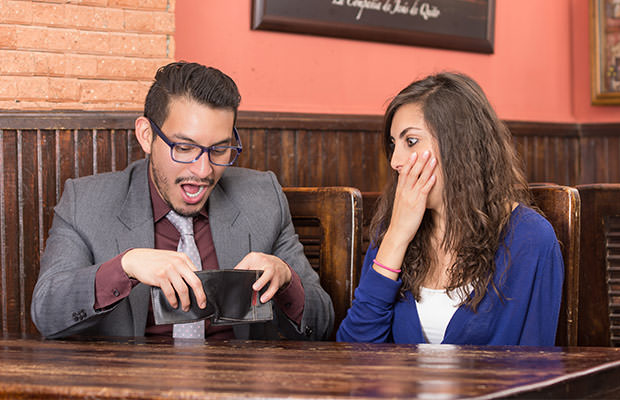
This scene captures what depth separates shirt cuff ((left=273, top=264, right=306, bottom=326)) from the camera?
168 centimetres

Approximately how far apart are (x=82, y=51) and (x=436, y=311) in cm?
141

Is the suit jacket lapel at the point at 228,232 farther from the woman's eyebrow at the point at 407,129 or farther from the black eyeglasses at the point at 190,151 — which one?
the woman's eyebrow at the point at 407,129

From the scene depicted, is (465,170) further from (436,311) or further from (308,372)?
(308,372)

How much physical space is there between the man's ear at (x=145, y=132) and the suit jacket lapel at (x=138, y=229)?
10cm

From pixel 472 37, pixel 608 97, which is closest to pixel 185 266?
pixel 472 37

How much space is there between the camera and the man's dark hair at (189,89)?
183cm

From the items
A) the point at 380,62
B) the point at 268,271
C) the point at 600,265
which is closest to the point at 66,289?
the point at 268,271

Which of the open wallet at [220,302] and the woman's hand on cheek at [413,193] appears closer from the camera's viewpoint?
the open wallet at [220,302]

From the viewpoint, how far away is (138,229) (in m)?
1.83

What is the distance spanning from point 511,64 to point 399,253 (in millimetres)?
2195

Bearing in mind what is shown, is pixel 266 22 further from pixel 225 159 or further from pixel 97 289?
pixel 97 289

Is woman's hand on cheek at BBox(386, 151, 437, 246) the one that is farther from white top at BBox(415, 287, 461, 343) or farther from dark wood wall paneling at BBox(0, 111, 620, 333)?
dark wood wall paneling at BBox(0, 111, 620, 333)

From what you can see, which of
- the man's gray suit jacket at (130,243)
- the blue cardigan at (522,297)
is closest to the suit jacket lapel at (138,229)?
the man's gray suit jacket at (130,243)

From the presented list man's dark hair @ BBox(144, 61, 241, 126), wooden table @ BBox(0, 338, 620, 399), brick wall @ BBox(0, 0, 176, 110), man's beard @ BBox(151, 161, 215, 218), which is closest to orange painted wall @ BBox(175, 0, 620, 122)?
brick wall @ BBox(0, 0, 176, 110)
